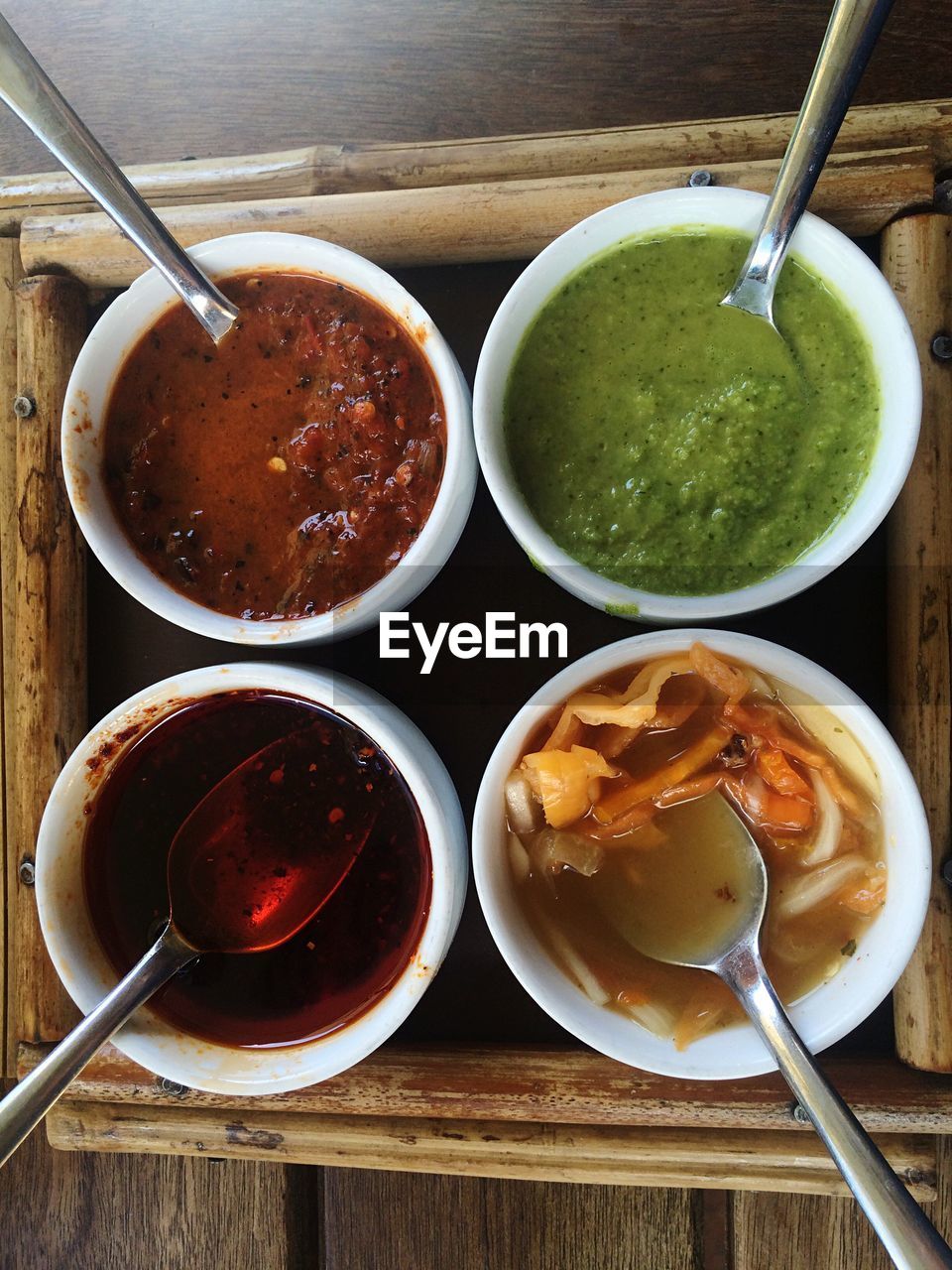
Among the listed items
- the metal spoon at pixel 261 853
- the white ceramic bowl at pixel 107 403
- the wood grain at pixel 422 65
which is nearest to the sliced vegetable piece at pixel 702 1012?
the metal spoon at pixel 261 853

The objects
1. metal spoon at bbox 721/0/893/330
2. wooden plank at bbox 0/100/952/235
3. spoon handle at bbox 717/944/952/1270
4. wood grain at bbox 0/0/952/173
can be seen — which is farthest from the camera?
wood grain at bbox 0/0/952/173

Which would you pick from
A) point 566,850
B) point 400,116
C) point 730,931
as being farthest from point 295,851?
point 400,116

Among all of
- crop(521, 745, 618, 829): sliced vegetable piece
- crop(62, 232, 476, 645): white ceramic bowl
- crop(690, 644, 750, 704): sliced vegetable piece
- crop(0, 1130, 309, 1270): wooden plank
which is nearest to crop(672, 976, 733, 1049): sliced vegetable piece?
crop(521, 745, 618, 829): sliced vegetable piece

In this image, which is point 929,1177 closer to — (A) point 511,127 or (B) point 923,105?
(B) point 923,105

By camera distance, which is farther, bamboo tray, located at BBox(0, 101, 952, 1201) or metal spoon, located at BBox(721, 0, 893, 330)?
bamboo tray, located at BBox(0, 101, 952, 1201)

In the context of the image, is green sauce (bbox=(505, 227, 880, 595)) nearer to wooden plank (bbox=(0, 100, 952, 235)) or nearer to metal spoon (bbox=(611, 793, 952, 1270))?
wooden plank (bbox=(0, 100, 952, 235))

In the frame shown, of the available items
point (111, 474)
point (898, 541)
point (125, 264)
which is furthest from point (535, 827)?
point (125, 264)

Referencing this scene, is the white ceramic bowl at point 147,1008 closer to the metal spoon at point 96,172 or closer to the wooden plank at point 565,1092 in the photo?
the wooden plank at point 565,1092
